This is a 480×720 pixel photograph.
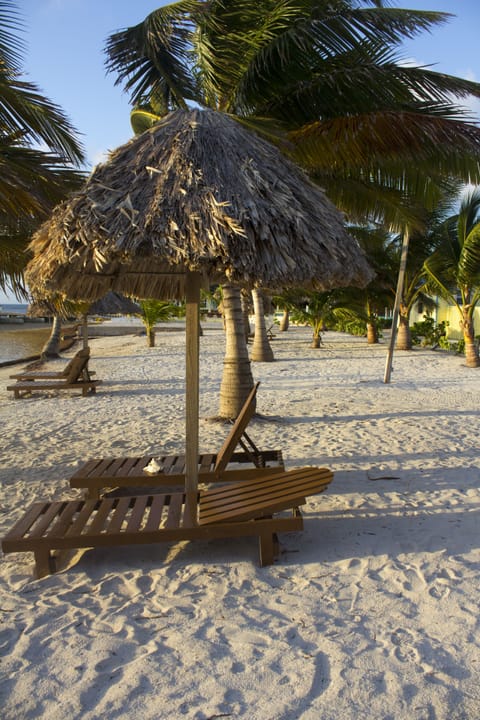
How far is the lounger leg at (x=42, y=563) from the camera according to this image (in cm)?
329

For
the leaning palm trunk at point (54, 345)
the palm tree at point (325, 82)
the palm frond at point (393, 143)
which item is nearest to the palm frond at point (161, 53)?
the palm tree at point (325, 82)

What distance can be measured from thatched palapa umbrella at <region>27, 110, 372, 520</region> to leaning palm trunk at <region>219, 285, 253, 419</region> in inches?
129

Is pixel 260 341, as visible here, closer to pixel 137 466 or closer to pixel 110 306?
pixel 110 306

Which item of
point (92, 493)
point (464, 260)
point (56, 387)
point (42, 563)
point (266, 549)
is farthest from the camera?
point (464, 260)

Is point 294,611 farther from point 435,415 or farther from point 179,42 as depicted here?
point 179,42

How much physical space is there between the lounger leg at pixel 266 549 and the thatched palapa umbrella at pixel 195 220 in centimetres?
73

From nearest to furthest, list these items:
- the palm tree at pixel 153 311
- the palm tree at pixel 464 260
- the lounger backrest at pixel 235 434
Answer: the lounger backrest at pixel 235 434, the palm tree at pixel 464 260, the palm tree at pixel 153 311

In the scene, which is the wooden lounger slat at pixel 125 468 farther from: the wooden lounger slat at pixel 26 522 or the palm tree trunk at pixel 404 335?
the palm tree trunk at pixel 404 335

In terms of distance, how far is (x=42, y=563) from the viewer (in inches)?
130

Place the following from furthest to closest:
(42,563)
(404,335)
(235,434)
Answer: (404,335)
(235,434)
(42,563)

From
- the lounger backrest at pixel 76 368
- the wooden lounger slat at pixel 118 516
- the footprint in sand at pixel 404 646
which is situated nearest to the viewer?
the footprint in sand at pixel 404 646

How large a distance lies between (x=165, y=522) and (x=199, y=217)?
6.69ft

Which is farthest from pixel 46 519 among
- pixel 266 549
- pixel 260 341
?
pixel 260 341

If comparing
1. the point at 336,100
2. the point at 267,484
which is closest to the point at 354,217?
the point at 336,100
